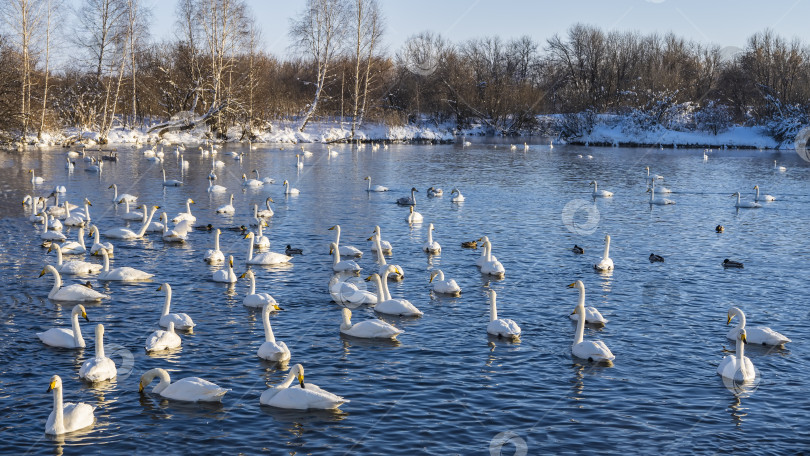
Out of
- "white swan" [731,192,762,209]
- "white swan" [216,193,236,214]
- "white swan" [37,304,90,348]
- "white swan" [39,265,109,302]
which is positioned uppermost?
"white swan" [731,192,762,209]

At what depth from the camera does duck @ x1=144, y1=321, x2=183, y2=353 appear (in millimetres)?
13219

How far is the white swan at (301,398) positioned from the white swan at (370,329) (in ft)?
10.2

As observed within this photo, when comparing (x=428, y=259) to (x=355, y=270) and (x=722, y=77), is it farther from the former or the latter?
(x=722, y=77)

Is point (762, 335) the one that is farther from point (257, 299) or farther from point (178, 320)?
point (178, 320)

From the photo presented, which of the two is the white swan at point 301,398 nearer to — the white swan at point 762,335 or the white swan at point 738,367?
the white swan at point 738,367

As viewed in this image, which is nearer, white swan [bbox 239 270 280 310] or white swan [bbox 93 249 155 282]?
white swan [bbox 239 270 280 310]

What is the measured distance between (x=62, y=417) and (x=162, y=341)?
314cm

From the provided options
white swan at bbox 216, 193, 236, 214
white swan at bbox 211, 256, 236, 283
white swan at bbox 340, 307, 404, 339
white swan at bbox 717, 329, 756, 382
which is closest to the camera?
white swan at bbox 717, 329, 756, 382

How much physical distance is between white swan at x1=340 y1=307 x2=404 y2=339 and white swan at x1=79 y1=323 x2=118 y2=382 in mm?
4128

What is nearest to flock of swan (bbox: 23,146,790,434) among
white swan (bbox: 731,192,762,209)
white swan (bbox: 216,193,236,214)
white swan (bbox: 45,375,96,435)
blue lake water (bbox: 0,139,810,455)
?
white swan (bbox: 45,375,96,435)

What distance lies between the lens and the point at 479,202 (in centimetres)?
3428

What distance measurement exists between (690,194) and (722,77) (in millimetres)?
72428

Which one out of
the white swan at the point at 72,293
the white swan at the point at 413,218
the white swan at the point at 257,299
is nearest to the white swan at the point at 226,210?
the white swan at the point at 413,218

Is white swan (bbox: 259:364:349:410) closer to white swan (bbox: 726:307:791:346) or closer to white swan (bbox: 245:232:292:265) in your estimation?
white swan (bbox: 726:307:791:346)
